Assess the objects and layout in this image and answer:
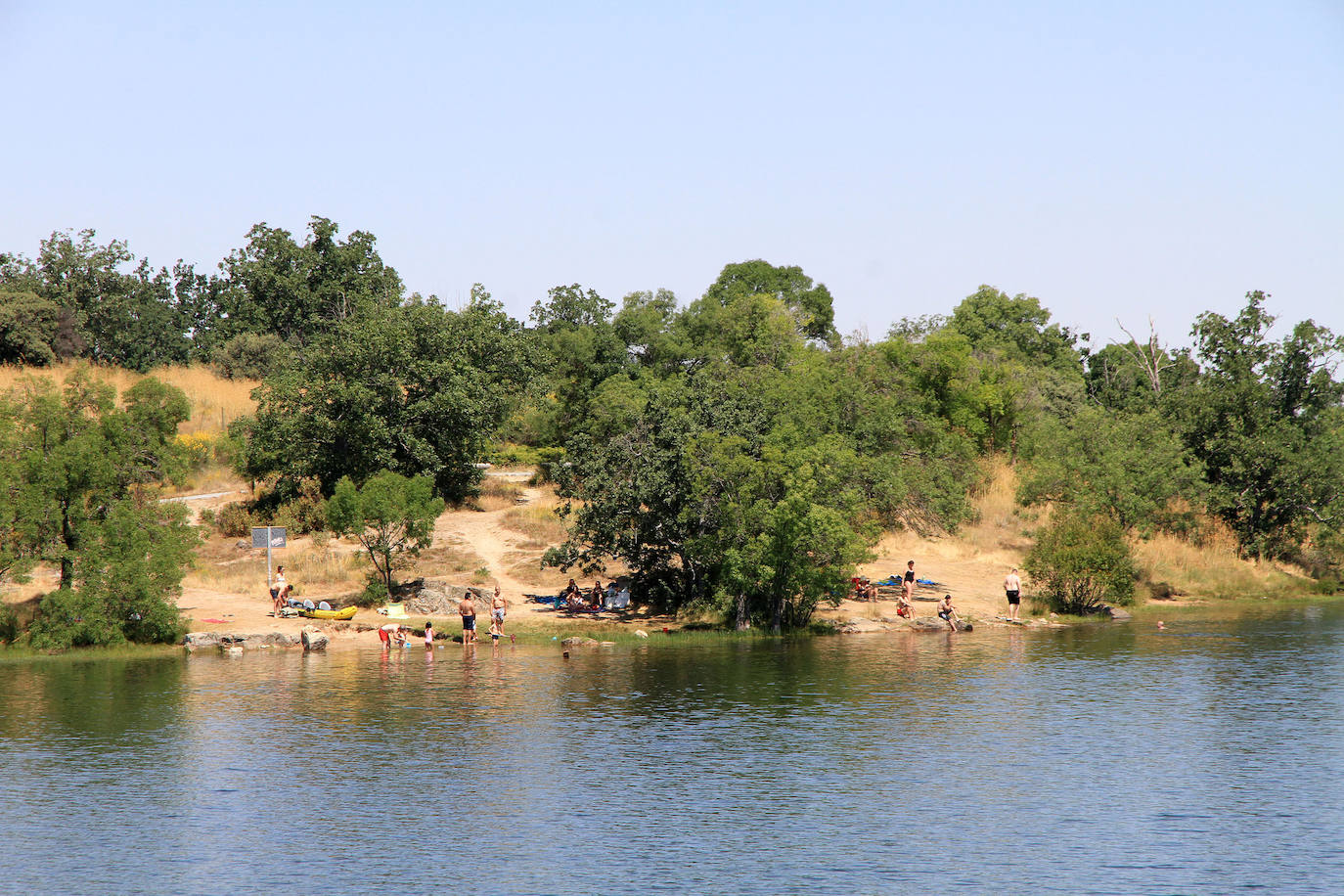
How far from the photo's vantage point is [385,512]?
50.7 meters

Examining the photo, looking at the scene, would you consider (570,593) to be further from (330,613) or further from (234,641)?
(234,641)

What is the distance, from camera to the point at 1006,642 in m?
48.1

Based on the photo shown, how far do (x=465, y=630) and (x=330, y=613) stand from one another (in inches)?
258

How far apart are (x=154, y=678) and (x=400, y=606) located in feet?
38.8

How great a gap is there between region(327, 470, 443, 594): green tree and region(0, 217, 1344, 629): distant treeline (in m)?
5.94

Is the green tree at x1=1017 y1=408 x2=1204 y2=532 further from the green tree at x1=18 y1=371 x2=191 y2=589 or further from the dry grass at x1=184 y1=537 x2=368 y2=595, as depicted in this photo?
the green tree at x1=18 y1=371 x2=191 y2=589

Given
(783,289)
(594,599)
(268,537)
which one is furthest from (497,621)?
(783,289)

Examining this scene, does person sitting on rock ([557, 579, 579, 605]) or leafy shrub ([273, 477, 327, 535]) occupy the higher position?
leafy shrub ([273, 477, 327, 535])

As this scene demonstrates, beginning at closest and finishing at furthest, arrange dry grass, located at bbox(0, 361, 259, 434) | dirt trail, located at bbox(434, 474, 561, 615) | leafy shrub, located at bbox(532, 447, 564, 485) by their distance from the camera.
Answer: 1. dirt trail, located at bbox(434, 474, 561, 615)
2. dry grass, located at bbox(0, 361, 259, 434)
3. leafy shrub, located at bbox(532, 447, 564, 485)

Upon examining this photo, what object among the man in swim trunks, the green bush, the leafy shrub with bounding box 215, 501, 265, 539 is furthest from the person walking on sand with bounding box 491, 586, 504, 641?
the green bush

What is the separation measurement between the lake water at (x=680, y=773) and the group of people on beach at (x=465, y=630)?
2411 millimetres

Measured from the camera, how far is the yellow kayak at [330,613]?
163 ft

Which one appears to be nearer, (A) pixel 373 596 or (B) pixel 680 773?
(B) pixel 680 773

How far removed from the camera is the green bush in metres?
54.2
